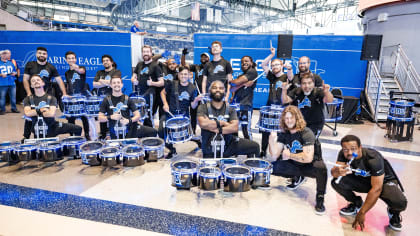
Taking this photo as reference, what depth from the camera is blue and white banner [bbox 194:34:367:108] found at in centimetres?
779

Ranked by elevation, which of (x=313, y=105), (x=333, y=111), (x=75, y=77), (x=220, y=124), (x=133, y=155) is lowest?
(x=133, y=155)

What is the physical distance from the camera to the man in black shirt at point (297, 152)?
2947mm

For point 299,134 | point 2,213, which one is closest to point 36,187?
point 2,213

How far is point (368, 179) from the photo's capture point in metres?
2.70

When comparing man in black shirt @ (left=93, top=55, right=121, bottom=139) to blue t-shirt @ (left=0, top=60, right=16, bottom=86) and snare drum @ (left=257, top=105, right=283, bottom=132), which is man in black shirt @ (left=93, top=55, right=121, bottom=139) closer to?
snare drum @ (left=257, top=105, right=283, bottom=132)

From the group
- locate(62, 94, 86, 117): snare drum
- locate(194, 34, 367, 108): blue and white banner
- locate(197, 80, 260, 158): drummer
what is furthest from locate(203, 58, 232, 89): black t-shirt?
locate(194, 34, 367, 108): blue and white banner

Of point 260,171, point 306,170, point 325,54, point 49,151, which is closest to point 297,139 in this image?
point 306,170

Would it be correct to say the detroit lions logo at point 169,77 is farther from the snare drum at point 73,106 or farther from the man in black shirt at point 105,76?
Answer: the snare drum at point 73,106

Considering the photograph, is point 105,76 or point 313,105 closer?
point 313,105

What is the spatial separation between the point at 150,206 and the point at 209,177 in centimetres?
73

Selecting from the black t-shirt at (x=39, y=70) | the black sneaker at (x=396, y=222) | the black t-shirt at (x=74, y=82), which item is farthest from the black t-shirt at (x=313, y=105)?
the black t-shirt at (x=39, y=70)

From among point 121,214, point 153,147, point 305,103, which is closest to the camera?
point 121,214

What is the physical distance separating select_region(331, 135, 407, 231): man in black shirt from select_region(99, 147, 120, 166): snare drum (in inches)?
107

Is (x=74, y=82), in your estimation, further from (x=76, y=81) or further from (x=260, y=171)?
(x=260, y=171)
